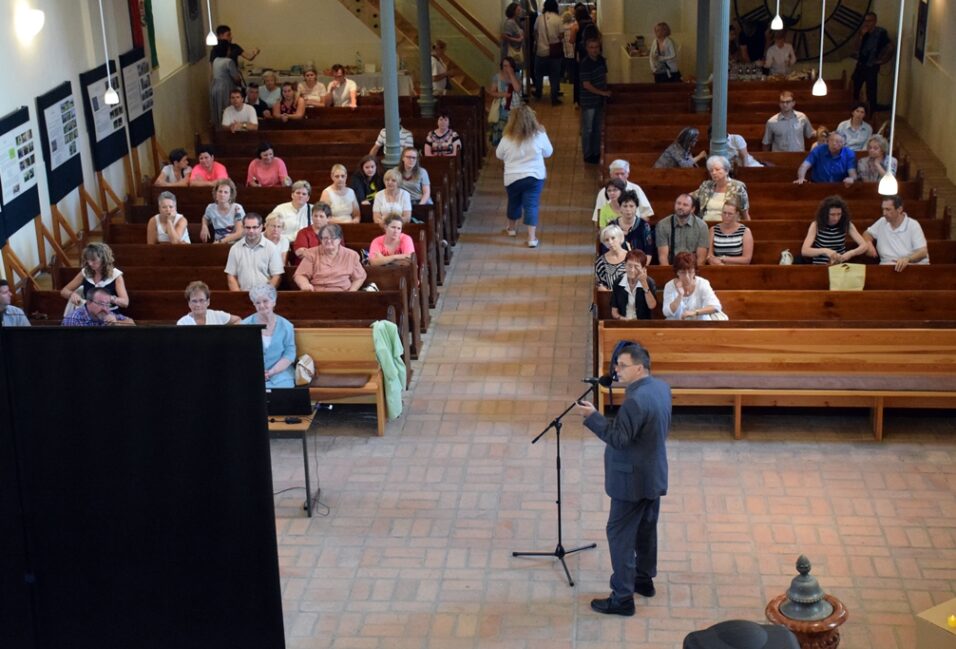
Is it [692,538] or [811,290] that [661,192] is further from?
[692,538]

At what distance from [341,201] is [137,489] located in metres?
8.20

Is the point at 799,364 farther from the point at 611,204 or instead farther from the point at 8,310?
the point at 8,310

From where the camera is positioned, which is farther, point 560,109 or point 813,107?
point 560,109

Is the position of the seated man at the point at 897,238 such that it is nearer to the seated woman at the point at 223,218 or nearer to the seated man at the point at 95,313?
the seated woman at the point at 223,218

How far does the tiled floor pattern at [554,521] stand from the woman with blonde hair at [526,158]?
9.52 ft

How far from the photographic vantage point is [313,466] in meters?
8.33

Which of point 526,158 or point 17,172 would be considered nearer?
point 17,172

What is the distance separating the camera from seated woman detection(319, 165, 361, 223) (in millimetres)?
11203

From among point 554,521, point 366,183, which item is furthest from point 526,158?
point 554,521

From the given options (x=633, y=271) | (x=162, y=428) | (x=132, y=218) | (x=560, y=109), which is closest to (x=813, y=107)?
(x=560, y=109)

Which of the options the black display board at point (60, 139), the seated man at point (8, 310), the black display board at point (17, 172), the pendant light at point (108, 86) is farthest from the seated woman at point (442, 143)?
the seated man at point (8, 310)

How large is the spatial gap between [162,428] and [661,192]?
8.94 meters

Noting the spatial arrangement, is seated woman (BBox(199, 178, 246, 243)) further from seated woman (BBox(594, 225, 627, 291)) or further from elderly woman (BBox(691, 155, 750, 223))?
elderly woman (BBox(691, 155, 750, 223))

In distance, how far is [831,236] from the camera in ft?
32.4
